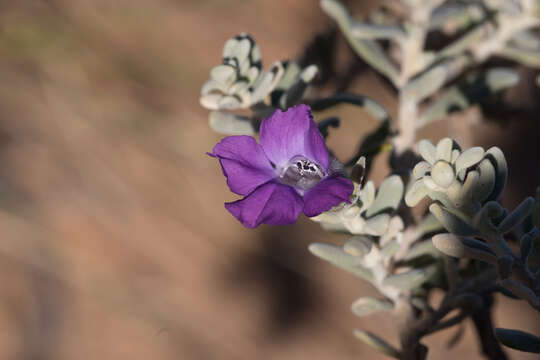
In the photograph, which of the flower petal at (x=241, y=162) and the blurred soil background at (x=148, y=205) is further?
the blurred soil background at (x=148, y=205)

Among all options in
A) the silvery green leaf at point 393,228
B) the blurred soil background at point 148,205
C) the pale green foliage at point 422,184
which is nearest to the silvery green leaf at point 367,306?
the pale green foliage at point 422,184

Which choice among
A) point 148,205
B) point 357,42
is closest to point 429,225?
point 357,42

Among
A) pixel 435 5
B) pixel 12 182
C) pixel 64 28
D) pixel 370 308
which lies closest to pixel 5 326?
pixel 12 182

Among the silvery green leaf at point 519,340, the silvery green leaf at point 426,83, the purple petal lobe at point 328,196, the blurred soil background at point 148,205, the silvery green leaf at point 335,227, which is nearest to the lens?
the purple petal lobe at point 328,196

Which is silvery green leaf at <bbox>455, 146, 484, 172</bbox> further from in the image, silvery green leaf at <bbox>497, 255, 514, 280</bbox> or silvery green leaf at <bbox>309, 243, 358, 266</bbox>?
silvery green leaf at <bbox>309, 243, 358, 266</bbox>

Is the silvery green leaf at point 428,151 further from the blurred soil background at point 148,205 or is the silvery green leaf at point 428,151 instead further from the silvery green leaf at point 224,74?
the blurred soil background at point 148,205

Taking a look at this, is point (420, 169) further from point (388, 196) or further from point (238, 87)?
point (238, 87)
